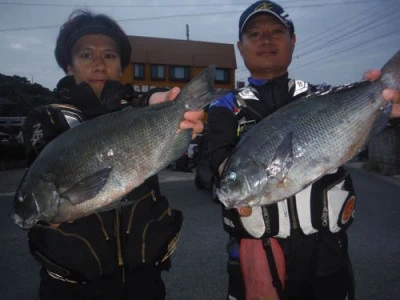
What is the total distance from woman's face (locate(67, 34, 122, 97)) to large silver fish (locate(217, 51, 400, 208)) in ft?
3.59

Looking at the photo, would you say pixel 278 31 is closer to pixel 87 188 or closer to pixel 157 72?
pixel 87 188

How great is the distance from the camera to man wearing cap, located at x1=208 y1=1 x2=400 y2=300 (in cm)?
222

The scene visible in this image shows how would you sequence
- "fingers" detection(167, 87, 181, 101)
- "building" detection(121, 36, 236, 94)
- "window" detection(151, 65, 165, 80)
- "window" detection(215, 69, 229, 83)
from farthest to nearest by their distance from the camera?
"window" detection(215, 69, 229, 83) < "window" detection(151, 65, 165, 80) < "building" detection(121, 36, 236, 94) < "fingers" detection(167, 87, 181, 101)

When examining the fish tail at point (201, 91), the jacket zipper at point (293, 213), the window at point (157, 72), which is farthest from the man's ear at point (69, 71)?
the window at point (157, 72)

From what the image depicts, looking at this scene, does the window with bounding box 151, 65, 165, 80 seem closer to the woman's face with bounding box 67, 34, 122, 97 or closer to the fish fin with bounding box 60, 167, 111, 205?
the woman's face with bounding box 67, 34, 122, 97

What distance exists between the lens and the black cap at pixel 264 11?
2529 millimetres

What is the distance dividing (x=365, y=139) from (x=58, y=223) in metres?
1.92

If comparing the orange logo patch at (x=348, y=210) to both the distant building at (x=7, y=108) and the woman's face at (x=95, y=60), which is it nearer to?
the woman's face at (x=95, y=60)

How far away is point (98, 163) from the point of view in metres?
1.97

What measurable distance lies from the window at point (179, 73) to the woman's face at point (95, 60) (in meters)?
24.0

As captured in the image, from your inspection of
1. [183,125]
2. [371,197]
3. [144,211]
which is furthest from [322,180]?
[371,197]

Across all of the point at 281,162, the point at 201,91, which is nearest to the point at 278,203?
the point at 281,162

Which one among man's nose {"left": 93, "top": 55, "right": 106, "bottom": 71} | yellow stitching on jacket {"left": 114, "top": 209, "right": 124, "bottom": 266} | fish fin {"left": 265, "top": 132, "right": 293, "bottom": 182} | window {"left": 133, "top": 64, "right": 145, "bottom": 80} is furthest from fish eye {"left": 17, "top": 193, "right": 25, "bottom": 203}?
window {"left": 133, "top": 64, "right": 145, "bottom": 80}

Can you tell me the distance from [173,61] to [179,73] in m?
1.00
